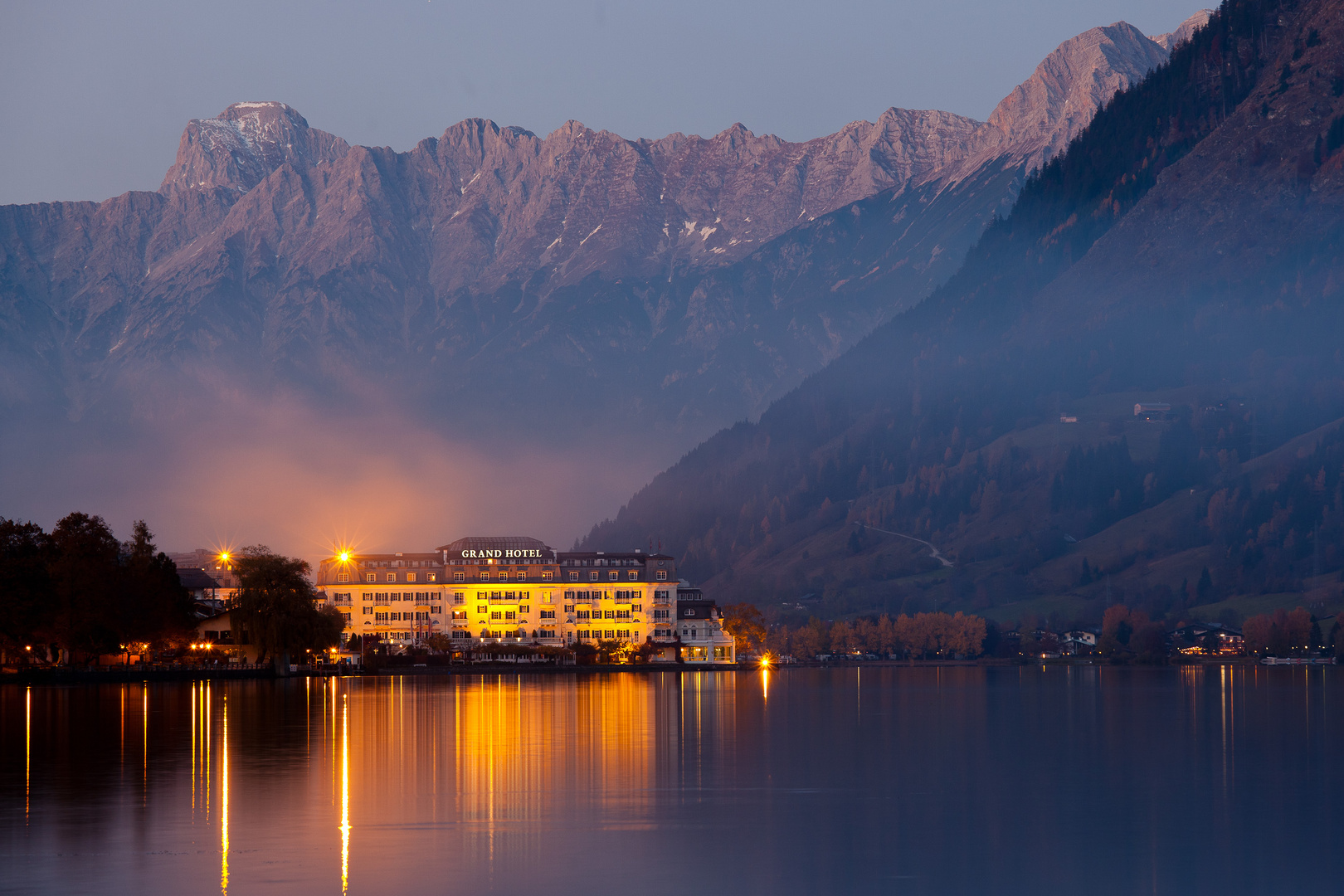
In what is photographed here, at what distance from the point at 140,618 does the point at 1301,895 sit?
162m

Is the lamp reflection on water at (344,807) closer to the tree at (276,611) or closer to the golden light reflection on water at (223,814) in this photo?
the golden light reflection on water at (223,814)

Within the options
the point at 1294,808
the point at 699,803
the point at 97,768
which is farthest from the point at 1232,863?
the point at 97,768

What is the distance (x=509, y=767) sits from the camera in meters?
60.7

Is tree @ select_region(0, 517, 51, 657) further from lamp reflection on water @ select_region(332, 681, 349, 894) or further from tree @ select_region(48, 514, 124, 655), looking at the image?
lamp reflection on water @ select_region(332, 681, 349, 894)

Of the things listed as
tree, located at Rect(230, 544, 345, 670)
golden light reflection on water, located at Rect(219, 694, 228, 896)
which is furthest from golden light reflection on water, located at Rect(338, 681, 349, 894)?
tree, located at Rect(230, 544, 345, 670)

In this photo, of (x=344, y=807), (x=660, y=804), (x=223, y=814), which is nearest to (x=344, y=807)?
(x=344, y=807)

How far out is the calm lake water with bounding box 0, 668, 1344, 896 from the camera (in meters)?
36.7

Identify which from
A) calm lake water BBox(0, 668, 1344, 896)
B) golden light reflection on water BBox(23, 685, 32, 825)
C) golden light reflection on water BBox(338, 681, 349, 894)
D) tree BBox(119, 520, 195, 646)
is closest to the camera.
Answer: golden light reflection on water BBox(338, 681, 349, 894)

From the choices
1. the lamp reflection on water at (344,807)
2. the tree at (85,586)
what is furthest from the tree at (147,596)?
the lamp reflection on water at (344,807)

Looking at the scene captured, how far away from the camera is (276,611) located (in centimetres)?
18612

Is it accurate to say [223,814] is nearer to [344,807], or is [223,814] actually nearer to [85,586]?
[344,807]

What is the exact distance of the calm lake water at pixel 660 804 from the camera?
1446 inches

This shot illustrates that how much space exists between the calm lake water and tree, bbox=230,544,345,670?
285 ft

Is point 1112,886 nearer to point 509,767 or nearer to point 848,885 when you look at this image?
point 848,885
